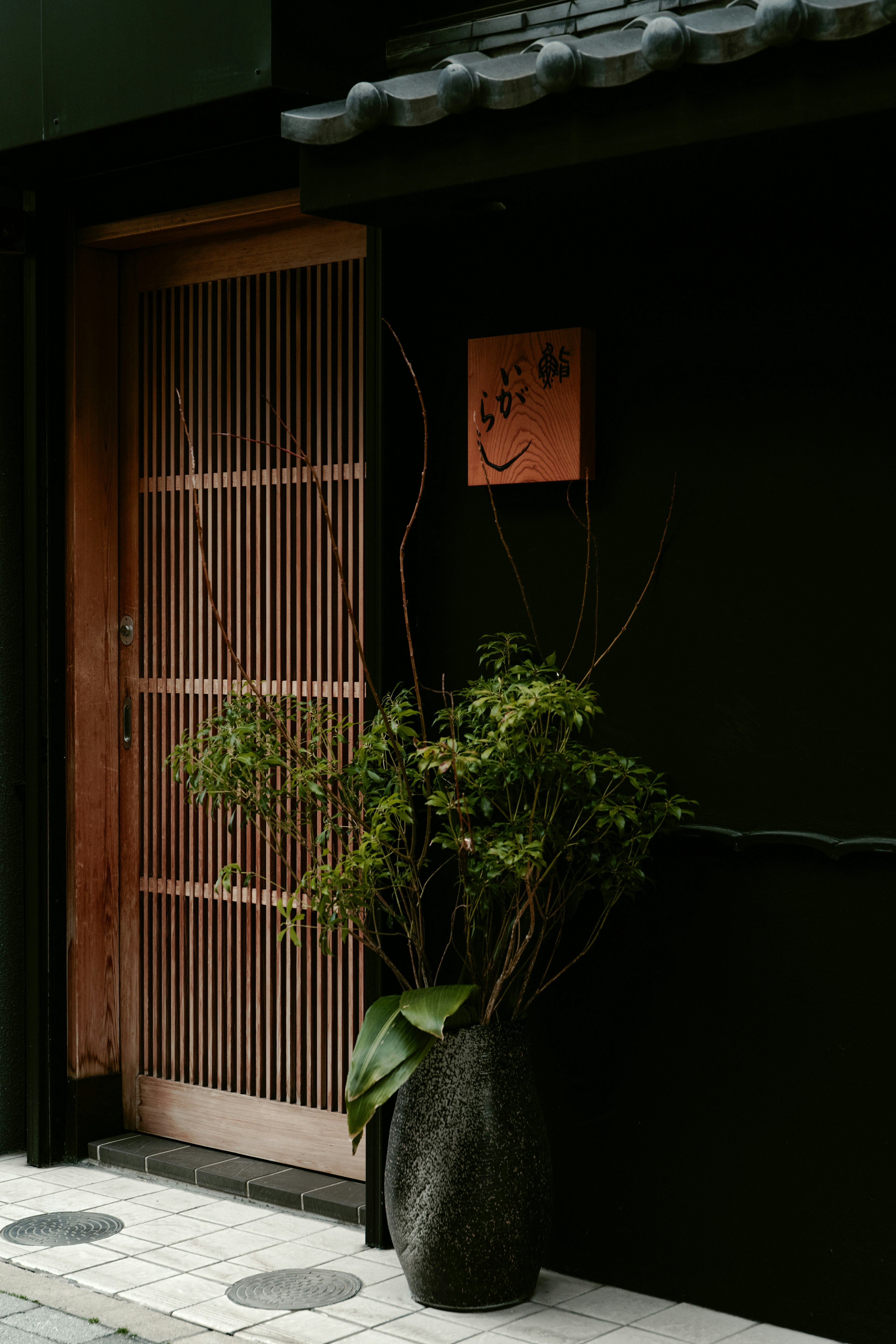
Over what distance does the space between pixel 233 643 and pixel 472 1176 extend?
2530mm

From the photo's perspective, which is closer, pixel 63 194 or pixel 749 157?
pixel 749 157

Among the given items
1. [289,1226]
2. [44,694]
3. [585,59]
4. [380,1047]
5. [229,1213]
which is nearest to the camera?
[585,59]

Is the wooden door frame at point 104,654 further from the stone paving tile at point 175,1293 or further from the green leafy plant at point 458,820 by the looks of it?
the green leafy plant at point 458,820

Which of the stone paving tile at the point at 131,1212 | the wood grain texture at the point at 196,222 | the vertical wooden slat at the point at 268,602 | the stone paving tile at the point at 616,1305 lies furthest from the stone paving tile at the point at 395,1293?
the wood grain texture at the point at 196,222

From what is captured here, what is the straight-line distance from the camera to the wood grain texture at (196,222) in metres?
6.12

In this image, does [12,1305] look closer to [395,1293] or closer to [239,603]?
[395,1293]

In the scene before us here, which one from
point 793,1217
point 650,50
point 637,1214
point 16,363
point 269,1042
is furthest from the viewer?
point 16,363

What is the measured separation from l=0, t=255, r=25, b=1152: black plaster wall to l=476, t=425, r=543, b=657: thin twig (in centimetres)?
230

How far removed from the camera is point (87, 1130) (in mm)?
6676

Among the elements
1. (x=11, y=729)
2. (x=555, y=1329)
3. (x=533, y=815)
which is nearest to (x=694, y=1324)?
(x=555, y=1329)

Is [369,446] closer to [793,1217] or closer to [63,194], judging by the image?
[63,194]

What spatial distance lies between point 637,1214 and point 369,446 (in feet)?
8.60

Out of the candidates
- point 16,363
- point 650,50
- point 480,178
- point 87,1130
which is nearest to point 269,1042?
point 87,1130

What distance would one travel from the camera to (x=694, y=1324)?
4789 mm
